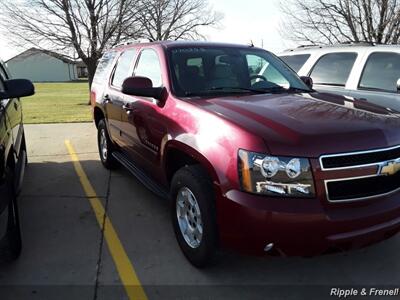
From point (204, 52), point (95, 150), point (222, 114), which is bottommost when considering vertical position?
point (95, 150)

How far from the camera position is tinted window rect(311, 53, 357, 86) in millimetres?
6609

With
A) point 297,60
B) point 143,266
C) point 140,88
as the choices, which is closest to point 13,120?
point 140,88

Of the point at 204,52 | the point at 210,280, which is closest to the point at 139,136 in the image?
the point at 204,52

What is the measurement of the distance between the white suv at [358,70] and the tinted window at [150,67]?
3.14 meters

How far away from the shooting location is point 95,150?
810cm

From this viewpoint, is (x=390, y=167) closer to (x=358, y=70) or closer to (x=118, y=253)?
(x=118, y=253)

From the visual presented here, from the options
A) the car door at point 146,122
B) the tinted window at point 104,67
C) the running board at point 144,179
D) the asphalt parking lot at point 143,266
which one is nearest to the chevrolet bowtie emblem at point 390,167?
the asphalt parking lot at point 143,266

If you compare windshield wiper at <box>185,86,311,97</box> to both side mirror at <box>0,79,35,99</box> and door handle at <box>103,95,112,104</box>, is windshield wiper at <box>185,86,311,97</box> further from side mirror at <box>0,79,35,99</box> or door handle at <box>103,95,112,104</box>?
door handle at <box>103,95,112,104</box>

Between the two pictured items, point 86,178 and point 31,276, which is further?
point 86,178

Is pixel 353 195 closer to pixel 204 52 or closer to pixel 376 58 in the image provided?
pixel 204 52

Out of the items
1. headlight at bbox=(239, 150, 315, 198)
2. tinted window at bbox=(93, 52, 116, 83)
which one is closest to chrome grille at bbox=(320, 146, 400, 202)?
headlight at bbox=(239, 150, 315, 198)

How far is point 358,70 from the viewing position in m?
6.35

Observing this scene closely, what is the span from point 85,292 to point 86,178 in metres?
3.12

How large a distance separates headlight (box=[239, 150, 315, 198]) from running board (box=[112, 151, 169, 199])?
1451 millimetres
